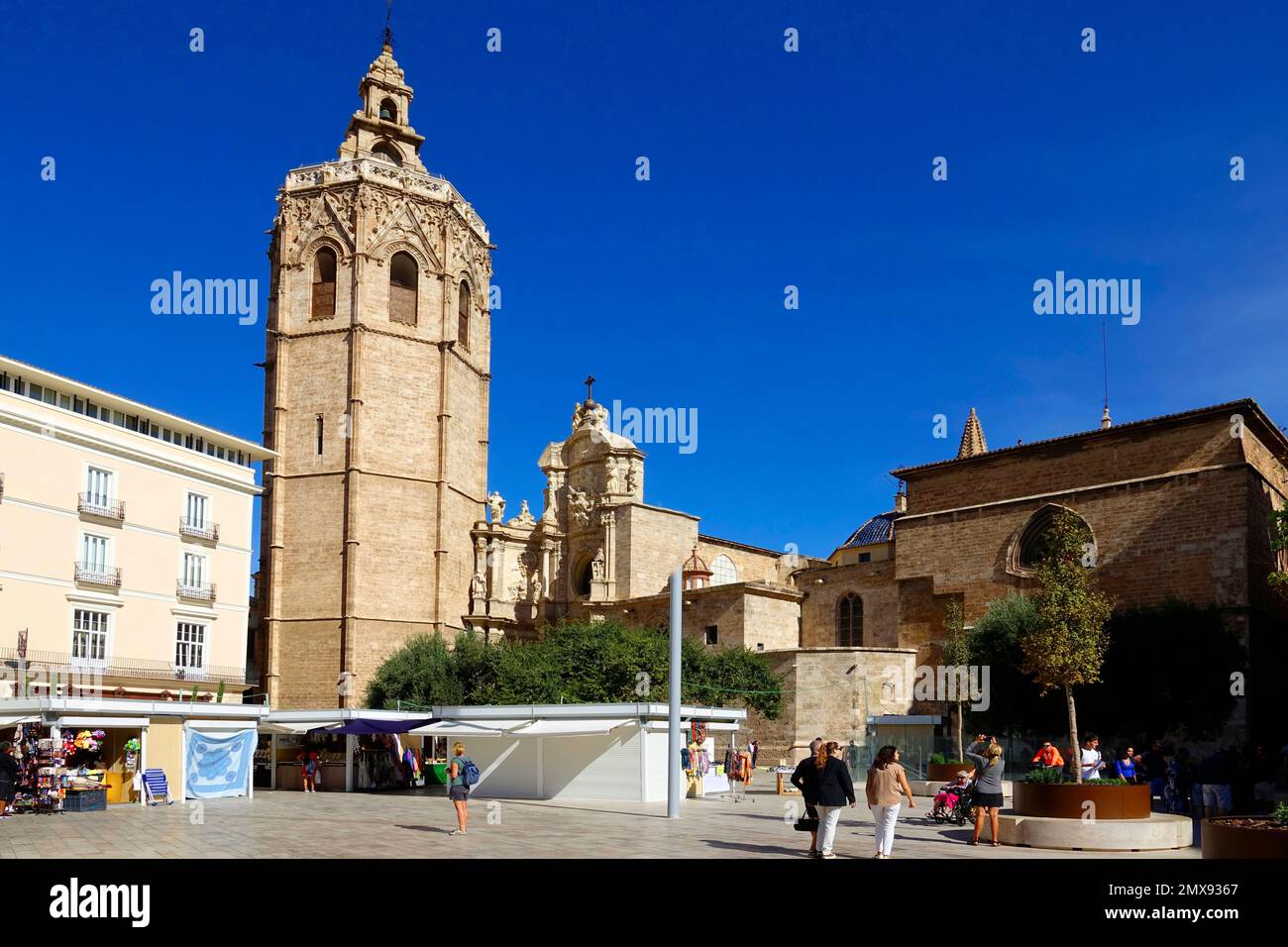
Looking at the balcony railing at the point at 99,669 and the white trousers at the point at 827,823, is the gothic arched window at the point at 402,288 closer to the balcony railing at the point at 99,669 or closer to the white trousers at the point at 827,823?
the balcony railing at the point at 99,669

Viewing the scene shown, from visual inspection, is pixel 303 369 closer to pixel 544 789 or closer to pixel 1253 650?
pixel 544 789

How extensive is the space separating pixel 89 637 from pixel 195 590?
13.6 ft

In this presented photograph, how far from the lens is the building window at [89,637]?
36562mm

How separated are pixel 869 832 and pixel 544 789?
10562mm

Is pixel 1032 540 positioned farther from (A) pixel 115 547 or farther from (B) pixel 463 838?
(A) pixel 115 547

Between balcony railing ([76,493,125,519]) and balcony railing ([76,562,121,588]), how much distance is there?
5.00 ft

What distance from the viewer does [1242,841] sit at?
34.4ft

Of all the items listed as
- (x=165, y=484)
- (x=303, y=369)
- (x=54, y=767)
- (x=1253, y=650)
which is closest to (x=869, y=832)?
(x=54, y=767)

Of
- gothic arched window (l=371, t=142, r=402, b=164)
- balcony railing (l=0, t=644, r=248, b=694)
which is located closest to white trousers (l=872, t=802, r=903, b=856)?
balcony railing (l=0, t=644, r=248, b=694)

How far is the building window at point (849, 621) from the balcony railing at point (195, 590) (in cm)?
2257

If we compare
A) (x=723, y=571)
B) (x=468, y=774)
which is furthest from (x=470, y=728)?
(x=723, y=571)

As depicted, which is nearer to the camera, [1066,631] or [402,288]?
[1066,631]

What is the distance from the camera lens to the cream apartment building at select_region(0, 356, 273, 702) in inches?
1385

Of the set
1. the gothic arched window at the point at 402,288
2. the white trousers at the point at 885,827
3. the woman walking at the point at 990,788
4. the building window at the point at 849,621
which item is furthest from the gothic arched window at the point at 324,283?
the white trousers at the point at 885,827
